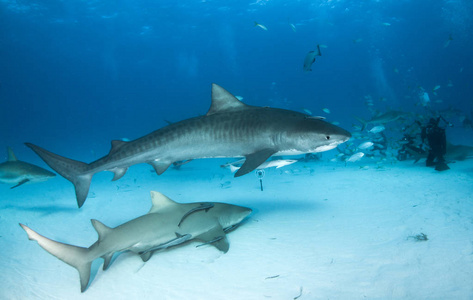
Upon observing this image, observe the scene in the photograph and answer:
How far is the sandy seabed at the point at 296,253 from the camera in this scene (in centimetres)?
289

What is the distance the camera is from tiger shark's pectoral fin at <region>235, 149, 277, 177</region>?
352 cm

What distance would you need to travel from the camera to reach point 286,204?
613cm

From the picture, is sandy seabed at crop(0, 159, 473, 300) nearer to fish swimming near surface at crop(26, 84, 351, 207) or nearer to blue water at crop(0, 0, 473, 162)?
fish swimming near surface at crop(26, 84, 351, 207)

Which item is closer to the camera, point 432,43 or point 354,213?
point 354,213

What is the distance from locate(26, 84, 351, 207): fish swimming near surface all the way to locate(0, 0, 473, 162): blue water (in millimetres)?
12461

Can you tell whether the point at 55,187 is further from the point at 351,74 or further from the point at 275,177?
the point at 351,74

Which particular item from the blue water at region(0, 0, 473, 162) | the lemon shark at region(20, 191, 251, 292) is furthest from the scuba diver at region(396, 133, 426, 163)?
the lemon shark at region(20, 191, 251, 292)

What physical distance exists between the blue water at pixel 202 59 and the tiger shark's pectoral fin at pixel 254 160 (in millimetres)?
12805

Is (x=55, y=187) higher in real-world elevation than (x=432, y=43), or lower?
lower

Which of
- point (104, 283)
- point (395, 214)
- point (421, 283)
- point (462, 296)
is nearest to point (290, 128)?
point (421, 283)

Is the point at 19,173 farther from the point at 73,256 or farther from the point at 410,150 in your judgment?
the point at 410,150

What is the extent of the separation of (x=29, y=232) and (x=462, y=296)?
4.86m

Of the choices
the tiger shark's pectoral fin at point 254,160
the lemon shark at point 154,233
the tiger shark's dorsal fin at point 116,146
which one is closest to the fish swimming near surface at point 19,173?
the tiger shark's dorsal fin at point 116,146

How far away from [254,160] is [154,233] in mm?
1826
